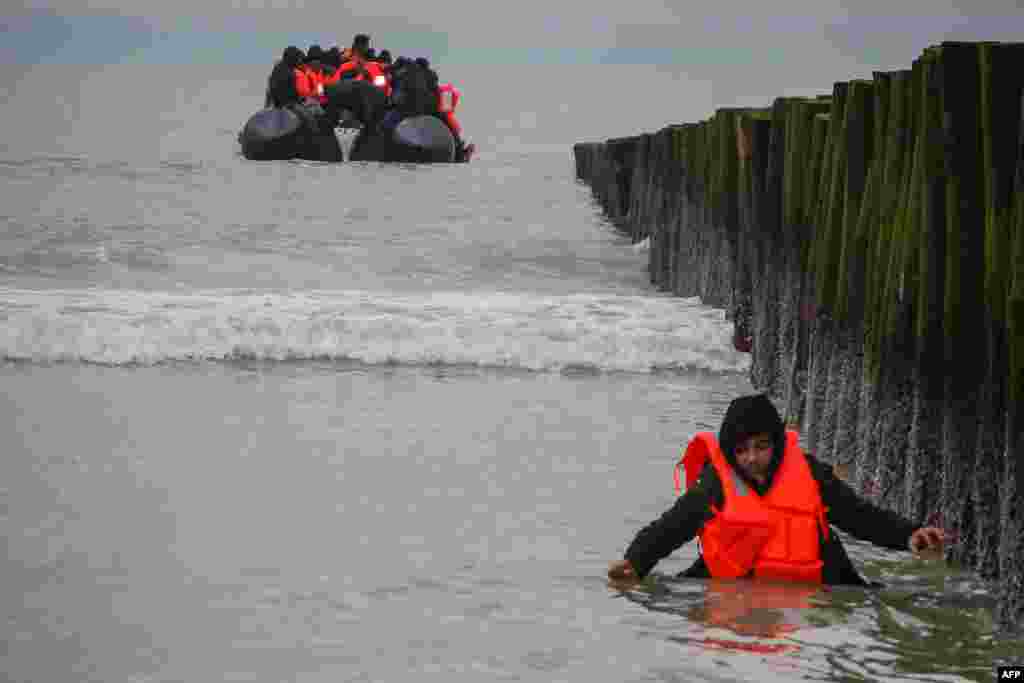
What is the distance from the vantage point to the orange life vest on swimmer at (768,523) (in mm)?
6785

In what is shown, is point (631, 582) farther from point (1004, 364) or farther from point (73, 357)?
point (73, 357)

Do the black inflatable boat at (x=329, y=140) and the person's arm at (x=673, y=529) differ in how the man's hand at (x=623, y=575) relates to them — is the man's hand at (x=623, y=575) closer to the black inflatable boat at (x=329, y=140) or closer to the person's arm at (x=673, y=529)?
the person's arm at (x=673, y=529)

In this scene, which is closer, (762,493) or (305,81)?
(762,493)

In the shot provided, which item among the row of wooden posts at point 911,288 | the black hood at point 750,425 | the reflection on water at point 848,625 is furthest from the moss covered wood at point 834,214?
the black hood at point 750,425

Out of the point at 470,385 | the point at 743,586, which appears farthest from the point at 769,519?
the point at 470,385

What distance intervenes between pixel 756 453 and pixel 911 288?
135 centimetres

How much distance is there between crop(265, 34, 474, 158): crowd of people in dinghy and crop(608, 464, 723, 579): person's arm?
3779 centimetres

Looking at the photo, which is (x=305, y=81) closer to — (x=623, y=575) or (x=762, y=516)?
(x=623, y=575)

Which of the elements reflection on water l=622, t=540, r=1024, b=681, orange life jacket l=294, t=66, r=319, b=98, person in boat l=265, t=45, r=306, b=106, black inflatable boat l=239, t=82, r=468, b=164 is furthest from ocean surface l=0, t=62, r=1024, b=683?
orange life jacket l=294, t=66, r=319, b=98

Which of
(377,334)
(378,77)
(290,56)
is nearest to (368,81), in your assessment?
(378,77)

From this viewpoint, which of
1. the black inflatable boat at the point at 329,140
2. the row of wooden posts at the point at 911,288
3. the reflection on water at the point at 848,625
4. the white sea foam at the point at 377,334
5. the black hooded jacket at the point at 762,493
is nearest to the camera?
the reflection on water at the point at 848,625

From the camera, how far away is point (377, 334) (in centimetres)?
1452

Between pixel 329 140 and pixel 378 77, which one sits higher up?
Answer: pixel 378 77

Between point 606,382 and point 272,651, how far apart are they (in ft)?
23.2
